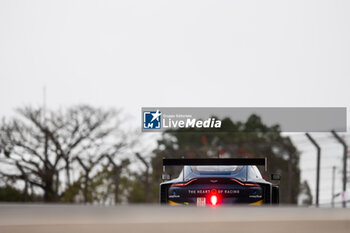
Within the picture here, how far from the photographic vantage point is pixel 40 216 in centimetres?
237

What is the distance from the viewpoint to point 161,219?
7.96 ft

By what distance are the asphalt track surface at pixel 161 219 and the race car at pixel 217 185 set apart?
4.31 metres

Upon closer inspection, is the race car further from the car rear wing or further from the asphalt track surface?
the asphalt track surface

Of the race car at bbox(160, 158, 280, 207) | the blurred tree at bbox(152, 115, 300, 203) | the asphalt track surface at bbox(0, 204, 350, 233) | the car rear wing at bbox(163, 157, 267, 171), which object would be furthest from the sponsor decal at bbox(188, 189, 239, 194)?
the asphalt track surface at bbox(0, 204, 350, 233)

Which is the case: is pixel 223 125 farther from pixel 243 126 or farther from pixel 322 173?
pixel 322 173

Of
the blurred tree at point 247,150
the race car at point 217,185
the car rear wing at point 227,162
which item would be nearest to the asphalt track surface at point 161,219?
the race car at point 217,185

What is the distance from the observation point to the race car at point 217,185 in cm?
706

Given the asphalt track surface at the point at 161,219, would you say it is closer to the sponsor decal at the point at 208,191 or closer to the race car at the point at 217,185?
the race car at the point at 217,185

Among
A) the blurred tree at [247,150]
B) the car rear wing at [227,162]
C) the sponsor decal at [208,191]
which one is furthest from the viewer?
the blurred tree at [247,150]

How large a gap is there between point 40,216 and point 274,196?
5.76 metres

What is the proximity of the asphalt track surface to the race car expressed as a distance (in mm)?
4312

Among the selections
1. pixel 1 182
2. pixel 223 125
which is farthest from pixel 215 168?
pixel 223 125

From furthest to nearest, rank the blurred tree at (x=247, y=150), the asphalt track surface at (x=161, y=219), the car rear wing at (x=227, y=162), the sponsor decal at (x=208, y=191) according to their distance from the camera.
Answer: the blurred tree at (x=247, y=150), the car rear wing at (x=227, y=162), the sponsor decal at (x=208, y=191), the asphalt track surface at (x=161, y=219)

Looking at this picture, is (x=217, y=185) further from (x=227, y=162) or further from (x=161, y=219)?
→ (x=161, y=219)
